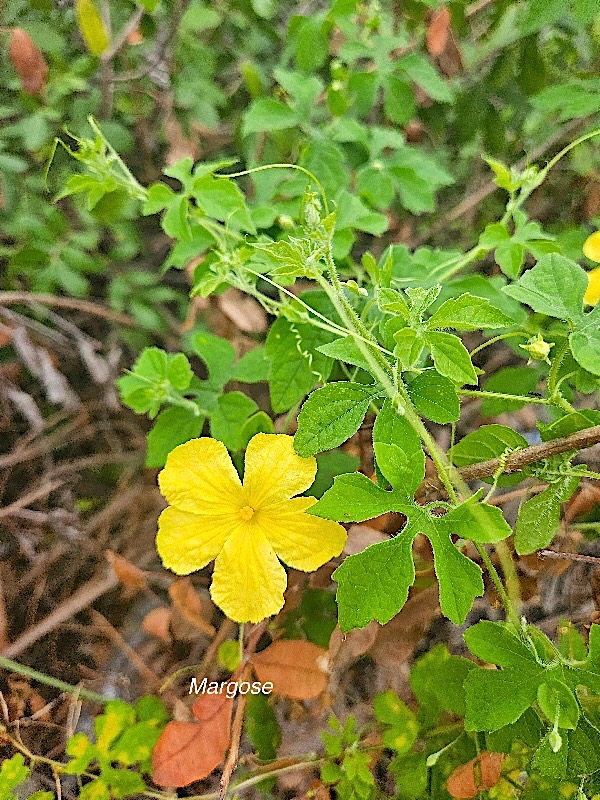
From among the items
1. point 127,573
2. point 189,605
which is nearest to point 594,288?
point 189,605

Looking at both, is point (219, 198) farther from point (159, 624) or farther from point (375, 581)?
point (159, 624)

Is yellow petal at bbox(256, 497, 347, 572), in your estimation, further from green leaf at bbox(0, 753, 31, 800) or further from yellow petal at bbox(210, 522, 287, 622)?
green leaf at bbox(0, 753, 31, 800)

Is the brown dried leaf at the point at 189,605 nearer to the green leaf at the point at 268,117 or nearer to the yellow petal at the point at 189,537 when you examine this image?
the yellow petal at the point at 189,537

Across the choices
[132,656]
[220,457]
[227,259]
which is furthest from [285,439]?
[132,656]

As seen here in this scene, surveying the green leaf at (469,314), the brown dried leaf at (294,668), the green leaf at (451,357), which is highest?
the green leaf at (469,314)

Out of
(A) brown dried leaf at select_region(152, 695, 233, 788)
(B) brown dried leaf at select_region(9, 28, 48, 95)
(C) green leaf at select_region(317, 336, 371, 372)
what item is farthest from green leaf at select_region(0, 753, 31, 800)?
(B) brown dried leaf at select_region(9, 28, 48, 95)

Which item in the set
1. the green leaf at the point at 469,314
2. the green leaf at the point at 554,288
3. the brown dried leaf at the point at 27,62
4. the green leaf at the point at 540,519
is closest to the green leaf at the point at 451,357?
the green leaf at the point at 469,314
